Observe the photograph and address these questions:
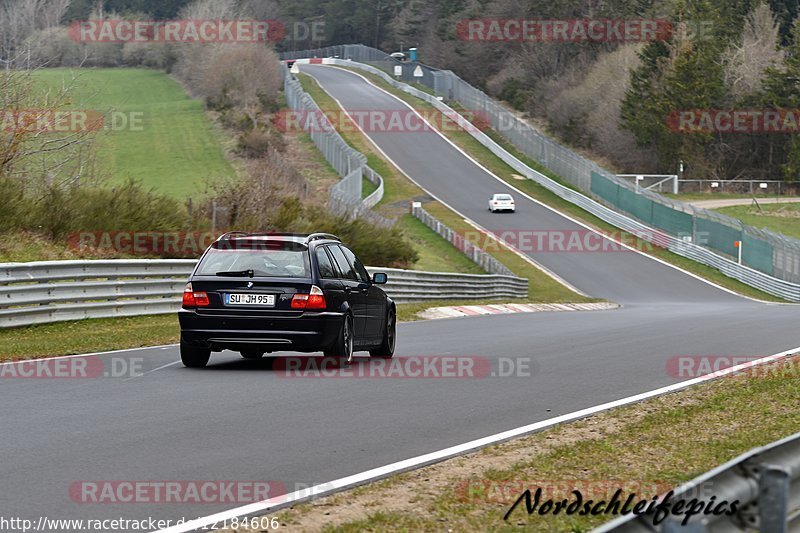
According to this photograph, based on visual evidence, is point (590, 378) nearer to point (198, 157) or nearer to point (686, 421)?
point (686, 421)

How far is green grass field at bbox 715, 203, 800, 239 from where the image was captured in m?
69.3

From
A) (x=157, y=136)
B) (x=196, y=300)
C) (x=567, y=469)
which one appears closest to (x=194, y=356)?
(x=196, y=300)

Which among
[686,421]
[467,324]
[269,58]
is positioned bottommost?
[467,324]

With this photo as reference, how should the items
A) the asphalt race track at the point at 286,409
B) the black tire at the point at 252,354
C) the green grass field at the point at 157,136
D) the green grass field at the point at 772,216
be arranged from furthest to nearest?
1. the green grass field at the point at 772,216
2. the green grass field at the point at 157,136
3. the black tire at the point at 252,354
4. the asphalt race track at the point at 286,409

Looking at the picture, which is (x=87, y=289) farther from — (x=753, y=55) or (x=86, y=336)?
(x=753, y=55)

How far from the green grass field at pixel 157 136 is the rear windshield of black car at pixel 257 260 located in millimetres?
39855

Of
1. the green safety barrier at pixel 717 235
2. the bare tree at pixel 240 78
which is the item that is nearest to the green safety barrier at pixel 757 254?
the green safety barrier at pixel 717 235

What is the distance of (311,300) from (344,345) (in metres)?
0.78

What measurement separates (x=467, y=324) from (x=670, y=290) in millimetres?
26660

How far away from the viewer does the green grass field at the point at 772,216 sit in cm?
6931

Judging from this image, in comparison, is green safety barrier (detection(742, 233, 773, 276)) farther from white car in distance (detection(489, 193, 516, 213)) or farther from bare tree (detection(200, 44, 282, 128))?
bare tree (detection(200, 44, 282, 128))

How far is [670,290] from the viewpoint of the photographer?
48.8m

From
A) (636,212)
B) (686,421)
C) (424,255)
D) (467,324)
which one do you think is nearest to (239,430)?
(686,421)

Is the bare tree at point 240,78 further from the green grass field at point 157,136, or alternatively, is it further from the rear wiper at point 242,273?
the rear wiper at point 242,273
